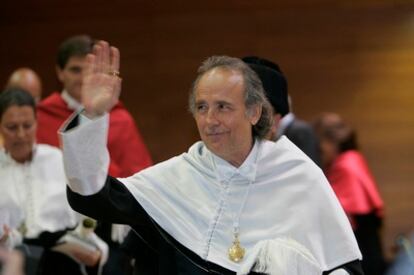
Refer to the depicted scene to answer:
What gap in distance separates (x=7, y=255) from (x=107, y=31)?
862cm

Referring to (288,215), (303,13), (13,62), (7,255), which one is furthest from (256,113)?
(13,62)

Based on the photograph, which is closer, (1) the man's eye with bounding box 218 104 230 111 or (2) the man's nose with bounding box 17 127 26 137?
(1) the man's eye with bounding box 218 104 230 111

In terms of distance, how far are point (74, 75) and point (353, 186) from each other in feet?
8.91

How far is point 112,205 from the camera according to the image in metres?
4.02

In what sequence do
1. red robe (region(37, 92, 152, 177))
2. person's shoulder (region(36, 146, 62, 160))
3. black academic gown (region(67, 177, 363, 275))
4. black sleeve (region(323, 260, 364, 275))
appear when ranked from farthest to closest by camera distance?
red robe (region(37, 92, 152, 177)) < person's shoulder (region(36, 146, 62, 160)) < black sleeve (region(323, 260, 364, 275)) < black academic gown (region(67, 177, 363, 275))

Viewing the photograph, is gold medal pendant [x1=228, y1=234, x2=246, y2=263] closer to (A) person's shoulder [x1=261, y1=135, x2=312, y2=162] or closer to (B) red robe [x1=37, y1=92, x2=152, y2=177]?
(A) person's shoulder [x1=261, y1=135, x2=312, y2=162]

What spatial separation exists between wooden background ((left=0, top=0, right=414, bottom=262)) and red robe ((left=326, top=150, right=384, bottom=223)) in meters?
2.06

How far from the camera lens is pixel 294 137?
255 inches

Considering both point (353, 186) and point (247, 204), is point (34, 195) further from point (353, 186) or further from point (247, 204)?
point (353, 186)

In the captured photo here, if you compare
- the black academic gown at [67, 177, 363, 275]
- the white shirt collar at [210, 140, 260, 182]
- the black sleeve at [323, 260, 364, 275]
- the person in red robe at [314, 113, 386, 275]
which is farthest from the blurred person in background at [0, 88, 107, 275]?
the person in red robe at [314, 113, 386, 275]

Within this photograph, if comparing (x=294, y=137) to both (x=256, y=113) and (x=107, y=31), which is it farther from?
(x=107, y=31)

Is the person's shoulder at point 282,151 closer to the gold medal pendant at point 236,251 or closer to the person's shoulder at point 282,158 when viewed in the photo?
the person's shoulder at point 282,158

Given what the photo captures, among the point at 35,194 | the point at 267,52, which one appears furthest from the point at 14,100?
the point at 267,52

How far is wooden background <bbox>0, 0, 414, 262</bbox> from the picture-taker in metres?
10.2
